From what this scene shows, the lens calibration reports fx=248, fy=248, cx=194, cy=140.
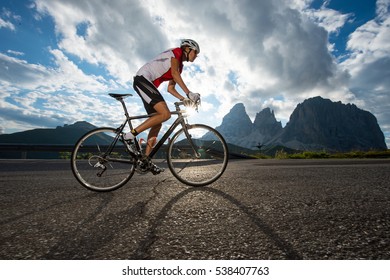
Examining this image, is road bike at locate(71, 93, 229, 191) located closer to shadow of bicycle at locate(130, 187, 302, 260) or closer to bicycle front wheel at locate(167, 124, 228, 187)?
bicycle front wheel at locate(167, 124, 228, 187)

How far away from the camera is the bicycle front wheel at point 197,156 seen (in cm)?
434

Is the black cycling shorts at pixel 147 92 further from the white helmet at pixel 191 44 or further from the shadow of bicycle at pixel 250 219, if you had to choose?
the shadow of bicycle at pixel 250 219

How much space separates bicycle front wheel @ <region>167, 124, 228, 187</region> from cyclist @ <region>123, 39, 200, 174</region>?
0.38 meters

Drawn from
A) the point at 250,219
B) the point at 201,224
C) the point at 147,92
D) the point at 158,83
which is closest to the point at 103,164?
the point at 147,92

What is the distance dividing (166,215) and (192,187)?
1695 mm

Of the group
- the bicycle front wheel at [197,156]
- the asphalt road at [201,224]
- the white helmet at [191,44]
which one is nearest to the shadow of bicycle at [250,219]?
the asphalt road at [201,224]

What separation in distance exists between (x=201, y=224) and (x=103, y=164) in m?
2.82

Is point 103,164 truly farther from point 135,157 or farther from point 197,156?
point 197,156

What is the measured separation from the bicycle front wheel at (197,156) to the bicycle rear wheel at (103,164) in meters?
0.78

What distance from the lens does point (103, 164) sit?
437cm

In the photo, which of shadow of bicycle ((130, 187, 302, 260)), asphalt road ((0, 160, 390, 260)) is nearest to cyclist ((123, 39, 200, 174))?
asphalt road ((0, 160, 390, 260))

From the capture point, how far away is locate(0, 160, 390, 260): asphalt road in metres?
1.57
